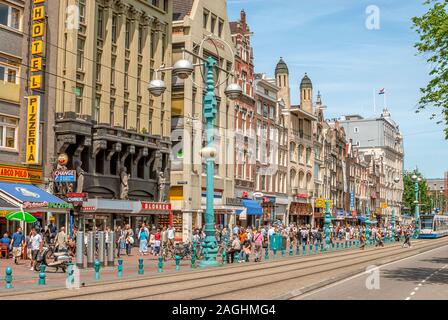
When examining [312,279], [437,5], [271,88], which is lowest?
[312,279]

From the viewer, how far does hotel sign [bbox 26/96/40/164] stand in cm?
3397

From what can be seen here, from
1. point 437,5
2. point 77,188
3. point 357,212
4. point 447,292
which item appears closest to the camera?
point 447,292

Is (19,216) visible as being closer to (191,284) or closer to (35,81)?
(35,81)

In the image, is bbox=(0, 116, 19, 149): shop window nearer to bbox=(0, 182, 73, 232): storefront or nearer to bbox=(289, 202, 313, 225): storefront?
bbox=(0, 182, 73, 232): storefront

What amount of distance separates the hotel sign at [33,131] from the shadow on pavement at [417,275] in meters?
19.0

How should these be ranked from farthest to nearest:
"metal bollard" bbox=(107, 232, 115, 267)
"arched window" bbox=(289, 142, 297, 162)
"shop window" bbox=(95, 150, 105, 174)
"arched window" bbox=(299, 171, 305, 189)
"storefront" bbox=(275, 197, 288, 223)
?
"arched window" bbox=(299, 171, 305, 189) < "arched window" bbox=(289, 142, 297, 162) < "storefront" bbox=(275, 197, 288, 223) < "shop window" bbox=(95, 150, 105, 174) < "metal bollard" bbox=(107, 232, 115, 267)

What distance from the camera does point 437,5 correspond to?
70.4 ft

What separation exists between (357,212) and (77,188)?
7471 cm

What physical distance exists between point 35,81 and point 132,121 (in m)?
10.2

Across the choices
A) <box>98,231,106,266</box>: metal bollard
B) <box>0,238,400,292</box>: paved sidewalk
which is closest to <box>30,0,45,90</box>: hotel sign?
<box>0,238,400,292</box>: paved sidewalk

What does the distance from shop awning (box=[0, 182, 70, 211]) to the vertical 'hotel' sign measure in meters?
1.57

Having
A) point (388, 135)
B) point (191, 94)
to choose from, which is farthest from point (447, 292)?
point (388, 135)

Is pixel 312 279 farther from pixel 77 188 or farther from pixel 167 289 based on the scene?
pixel 77 188

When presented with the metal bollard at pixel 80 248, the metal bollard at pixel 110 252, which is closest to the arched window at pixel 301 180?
the metal bollard at pixel 110 252
